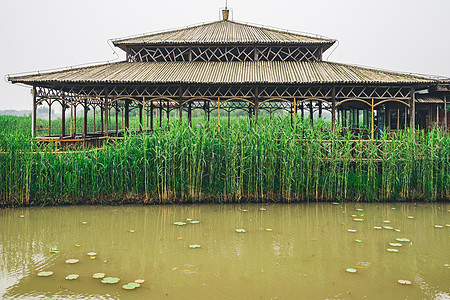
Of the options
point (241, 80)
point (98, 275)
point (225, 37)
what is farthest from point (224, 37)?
point (98, 275)

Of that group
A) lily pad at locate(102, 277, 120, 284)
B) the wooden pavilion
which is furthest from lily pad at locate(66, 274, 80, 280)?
the wooden pavilion

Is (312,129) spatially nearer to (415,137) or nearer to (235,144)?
(235,144)

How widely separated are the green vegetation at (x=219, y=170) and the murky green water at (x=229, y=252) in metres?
0.44

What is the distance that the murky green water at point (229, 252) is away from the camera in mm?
Result: 4930

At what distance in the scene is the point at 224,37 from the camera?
1955 centimetres

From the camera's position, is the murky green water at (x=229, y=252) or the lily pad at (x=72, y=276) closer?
the murky green water at (x=229, y=252)

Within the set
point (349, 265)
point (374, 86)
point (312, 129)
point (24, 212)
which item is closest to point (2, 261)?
point (24, 212)

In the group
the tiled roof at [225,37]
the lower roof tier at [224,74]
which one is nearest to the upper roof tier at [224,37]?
the tiled roof at [225,37]

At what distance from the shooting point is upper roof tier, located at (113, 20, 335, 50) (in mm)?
18641

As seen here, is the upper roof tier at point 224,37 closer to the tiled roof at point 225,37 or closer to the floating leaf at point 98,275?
the tiled roof at point 225,37

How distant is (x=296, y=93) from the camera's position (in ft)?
52.3

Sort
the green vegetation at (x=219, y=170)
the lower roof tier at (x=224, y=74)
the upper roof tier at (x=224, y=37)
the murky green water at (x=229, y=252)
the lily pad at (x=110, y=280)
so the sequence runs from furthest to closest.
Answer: the upper roof tier at (x=224, y=37) < the lower roof tier at (x=224, y=74) < the green vegetation at (x=219, y=170) < the lily pad at (x=110, y=280) < the murky green water at (x=229, y=252)

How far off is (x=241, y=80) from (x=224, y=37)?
4.94m

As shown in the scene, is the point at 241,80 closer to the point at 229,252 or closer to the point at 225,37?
the point at 225,37
